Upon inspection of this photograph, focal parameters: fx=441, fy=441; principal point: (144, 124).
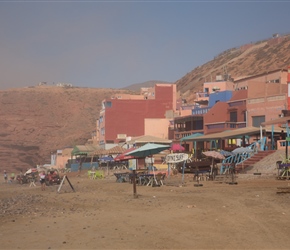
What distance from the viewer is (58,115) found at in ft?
363

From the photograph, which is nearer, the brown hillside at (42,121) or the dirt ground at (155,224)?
the dirt ground at (155,224)

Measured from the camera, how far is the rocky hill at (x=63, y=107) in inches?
3452

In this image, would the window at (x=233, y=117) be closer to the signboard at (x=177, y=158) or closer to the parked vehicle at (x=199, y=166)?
the parked vehicle at (x=199, y=166)

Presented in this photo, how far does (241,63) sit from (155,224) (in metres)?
95.0

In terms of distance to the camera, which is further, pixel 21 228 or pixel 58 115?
pixel 58 115

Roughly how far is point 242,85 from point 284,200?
42708 mm

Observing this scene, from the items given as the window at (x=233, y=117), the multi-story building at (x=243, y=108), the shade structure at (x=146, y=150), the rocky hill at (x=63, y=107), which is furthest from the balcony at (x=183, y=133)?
the rocky hill at (x=63, y=107)

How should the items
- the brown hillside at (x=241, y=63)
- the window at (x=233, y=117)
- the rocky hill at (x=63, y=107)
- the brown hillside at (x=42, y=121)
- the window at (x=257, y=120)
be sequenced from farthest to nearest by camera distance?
1. the brown hillside at (x=241, y=63)
2. the rocky hill at (x=63, y=107)
3. the brown hillside at (x=42, y=121)
4. the window at (x=233, y=117)
5. the window at (x=257, y=120)

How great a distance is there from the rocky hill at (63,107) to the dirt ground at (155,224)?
6659 centimetres

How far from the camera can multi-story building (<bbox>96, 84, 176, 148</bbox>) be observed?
210 feet

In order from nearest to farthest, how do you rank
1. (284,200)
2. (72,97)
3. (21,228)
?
(21,228)
(284,200)
(72,97)

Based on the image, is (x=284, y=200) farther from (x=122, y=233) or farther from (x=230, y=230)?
(x=122, y=233)

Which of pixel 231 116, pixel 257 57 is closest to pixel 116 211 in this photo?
pixel 231 116

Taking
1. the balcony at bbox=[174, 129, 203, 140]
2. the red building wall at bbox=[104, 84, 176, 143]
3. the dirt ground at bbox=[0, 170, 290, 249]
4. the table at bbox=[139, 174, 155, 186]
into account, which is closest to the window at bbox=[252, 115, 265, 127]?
the balcony at bbox=[174, 129, 203, 140]
